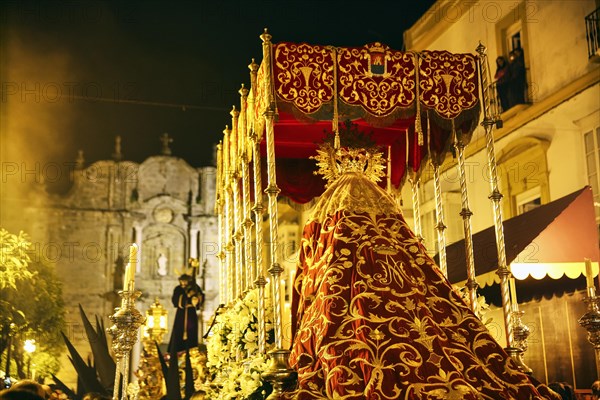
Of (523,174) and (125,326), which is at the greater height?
(523,174)

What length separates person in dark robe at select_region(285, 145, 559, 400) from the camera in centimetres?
462

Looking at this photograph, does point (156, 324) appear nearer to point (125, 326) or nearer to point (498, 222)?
point (498, 222)

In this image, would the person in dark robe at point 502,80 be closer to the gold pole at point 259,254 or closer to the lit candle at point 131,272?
the gold pole at point 259,254

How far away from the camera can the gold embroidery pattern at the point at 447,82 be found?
6410 millimetres

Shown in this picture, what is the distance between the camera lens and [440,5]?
560 inches

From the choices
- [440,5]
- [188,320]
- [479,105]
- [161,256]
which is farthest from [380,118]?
[161,256]

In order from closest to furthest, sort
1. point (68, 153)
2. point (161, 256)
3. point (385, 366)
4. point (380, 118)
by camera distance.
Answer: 1. point (385, 366)
2. point (380, 118)
3. point (68, 153)
4. point (161, 256)

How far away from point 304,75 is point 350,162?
91 cm

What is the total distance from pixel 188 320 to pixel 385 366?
652 centimetres

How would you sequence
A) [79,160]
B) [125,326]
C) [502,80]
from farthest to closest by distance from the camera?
[79,160] < [502,80] < [125,326]

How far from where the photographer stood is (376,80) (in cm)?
630

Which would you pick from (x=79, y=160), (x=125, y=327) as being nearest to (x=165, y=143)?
(x=79, y=160)

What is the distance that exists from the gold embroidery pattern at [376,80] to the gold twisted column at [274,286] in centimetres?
64

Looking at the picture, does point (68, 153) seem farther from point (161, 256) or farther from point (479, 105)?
point (479, 105)
